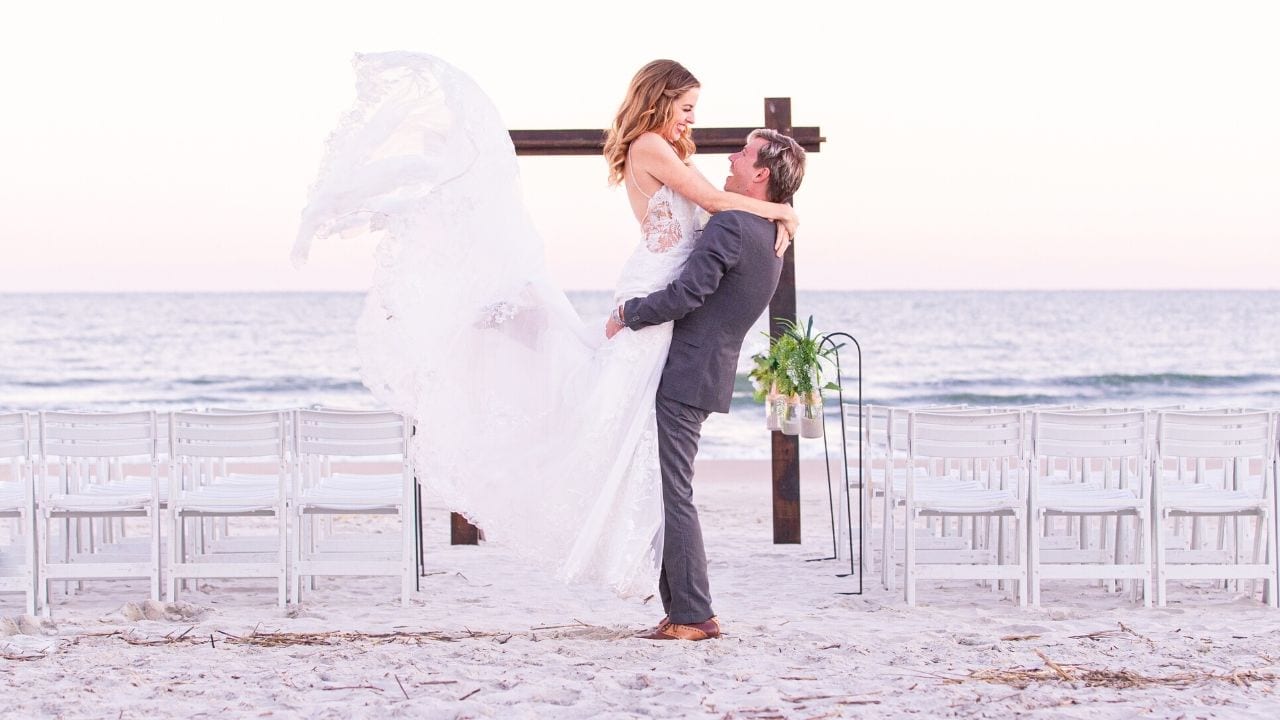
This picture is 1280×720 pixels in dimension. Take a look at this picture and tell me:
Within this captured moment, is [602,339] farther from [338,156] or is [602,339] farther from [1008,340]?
[1008,340]

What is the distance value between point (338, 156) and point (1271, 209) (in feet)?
92.0

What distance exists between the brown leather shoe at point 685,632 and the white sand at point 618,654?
2.4 inches

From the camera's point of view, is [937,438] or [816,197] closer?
[937,438]

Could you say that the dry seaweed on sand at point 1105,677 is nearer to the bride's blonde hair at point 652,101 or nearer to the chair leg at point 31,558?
the bride's blonde hair at point 652,101

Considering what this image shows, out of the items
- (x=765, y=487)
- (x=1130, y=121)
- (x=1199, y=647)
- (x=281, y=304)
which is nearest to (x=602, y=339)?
(x=1199, y=647)

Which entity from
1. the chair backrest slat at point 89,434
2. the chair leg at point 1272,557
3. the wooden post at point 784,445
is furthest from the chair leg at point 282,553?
the chair leg at point 1272,557

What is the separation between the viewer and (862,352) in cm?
3581

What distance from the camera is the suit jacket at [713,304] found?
14.1 ft

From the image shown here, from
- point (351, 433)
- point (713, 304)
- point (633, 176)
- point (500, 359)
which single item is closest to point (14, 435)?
point (351, 433)

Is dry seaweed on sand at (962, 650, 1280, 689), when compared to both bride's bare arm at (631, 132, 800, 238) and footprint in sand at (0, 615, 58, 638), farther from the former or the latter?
footprint in sand at (0, 615, 58, 638)

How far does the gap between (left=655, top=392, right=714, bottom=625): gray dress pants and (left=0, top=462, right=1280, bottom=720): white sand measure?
205 millimetres

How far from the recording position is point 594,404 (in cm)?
439

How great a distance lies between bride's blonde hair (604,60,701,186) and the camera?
14.2 feet

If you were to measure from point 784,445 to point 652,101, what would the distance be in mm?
3510
